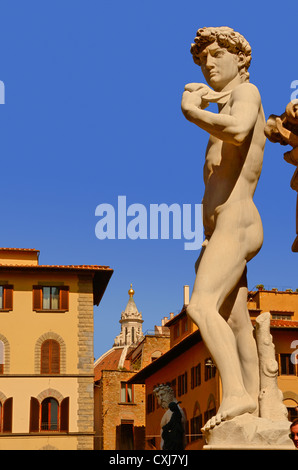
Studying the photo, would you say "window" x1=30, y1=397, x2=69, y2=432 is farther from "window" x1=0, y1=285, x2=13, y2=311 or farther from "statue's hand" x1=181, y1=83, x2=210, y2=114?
"statue's hand" x1=181, y1=83, x2=210, y2=114

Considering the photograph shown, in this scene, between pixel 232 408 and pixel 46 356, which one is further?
pixel 46 356

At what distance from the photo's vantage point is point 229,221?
24.9 ft

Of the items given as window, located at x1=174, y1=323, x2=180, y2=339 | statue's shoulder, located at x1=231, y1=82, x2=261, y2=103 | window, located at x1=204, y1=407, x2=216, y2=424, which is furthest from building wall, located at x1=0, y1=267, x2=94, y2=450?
statue's shoulder, located at x1=231, y1=82, x2=261, y2=103

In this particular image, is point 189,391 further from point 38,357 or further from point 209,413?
point 38,357

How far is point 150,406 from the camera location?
209 ft

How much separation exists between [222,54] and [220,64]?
0.08 m

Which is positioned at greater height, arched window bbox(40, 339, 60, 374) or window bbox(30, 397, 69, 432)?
arched window bbox(40, 339, 60, 374)

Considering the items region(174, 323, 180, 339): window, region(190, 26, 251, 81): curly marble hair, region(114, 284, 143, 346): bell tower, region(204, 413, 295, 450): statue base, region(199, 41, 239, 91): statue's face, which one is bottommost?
region(204, 413, 295, 450): statue base

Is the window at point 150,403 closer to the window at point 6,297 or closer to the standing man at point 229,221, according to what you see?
the window at point 6,297

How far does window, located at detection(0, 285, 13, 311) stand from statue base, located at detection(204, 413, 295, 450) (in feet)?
168

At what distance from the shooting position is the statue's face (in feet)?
26.5

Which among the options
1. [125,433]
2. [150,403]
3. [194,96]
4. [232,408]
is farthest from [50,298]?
[232,408]

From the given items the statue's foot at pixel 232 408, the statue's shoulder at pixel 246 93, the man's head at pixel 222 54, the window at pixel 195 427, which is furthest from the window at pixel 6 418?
the statue's foot at pixel 232 408
